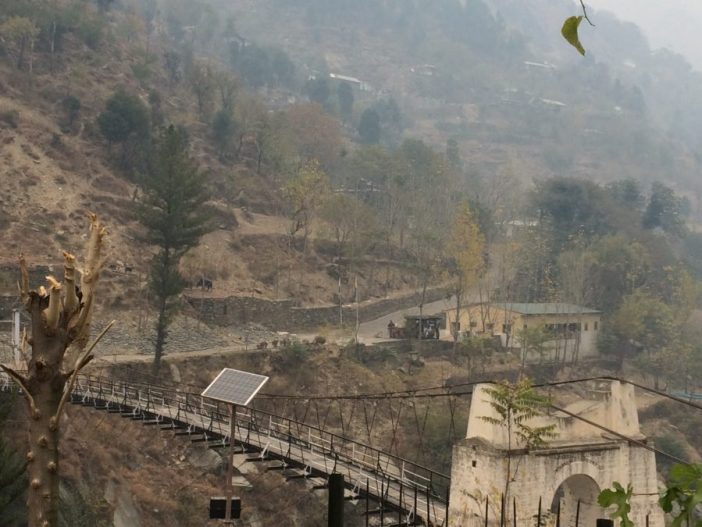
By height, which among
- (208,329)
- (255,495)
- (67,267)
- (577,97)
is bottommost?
(255,495)

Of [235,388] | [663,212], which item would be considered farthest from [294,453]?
[663,212]

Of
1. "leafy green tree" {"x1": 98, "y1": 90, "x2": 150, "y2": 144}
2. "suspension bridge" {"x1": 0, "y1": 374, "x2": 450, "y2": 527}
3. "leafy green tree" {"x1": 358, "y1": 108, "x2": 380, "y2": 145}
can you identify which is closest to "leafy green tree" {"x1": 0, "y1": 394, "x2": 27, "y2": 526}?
"suspension bridge" {"x1": 0, "y1": 374, "x2": 450, "y2": 527}

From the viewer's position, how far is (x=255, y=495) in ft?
89.1

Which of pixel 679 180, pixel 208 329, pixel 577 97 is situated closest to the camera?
pixel 208 329

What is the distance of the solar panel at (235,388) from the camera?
14.8 meters

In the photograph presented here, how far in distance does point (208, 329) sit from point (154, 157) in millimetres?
10658

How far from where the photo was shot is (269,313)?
140 feet

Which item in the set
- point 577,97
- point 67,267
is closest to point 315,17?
point 577,97

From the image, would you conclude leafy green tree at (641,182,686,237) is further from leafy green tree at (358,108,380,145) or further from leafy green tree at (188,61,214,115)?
leafy green tree at (188,61,214,115)

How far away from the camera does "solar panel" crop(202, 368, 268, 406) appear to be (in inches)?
584

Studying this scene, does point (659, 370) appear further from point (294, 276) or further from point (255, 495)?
point (255, 495)

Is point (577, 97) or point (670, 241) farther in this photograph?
point (577, 97)

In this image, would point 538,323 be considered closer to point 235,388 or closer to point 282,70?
point 235,388

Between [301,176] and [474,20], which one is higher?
[474,20]
